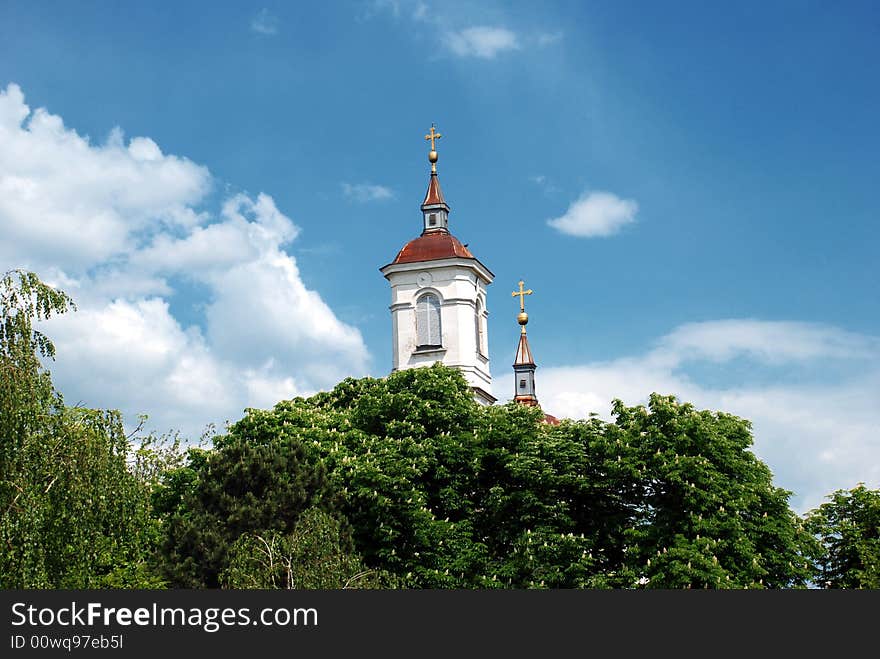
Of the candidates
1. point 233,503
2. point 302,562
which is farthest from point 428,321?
point 302,562

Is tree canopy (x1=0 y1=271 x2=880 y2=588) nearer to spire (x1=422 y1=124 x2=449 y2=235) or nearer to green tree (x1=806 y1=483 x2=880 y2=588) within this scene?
green tree (x1=806 y1=483 x2=880 y2=588)

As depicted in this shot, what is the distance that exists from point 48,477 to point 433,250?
3388 cm

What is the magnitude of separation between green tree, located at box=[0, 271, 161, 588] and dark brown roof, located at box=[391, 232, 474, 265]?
3124 centimetres

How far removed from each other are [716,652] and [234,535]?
15384 millimetres

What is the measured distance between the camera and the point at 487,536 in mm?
34438

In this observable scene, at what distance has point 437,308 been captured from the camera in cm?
5391

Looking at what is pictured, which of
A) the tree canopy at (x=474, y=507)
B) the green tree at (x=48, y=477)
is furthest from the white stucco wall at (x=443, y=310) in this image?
the green tree at (x=48, y=477)

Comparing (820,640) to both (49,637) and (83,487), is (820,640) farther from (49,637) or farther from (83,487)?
(83,487)

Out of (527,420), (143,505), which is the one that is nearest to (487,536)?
(527,420)

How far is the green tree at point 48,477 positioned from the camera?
2095 centimetres

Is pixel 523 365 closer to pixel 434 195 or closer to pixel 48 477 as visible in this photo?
pixel 434 195

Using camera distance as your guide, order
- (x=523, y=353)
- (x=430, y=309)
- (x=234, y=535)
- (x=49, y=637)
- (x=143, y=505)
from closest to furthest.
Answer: (x=49, y=637), (x=143, y=505), (x=234, y=535), (x=430, y=309), (x=523, y=353)

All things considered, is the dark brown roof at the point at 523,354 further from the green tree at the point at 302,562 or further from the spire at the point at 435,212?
the green tree at the point at 302,562

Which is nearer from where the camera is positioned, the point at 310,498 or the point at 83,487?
the point at 83,487
